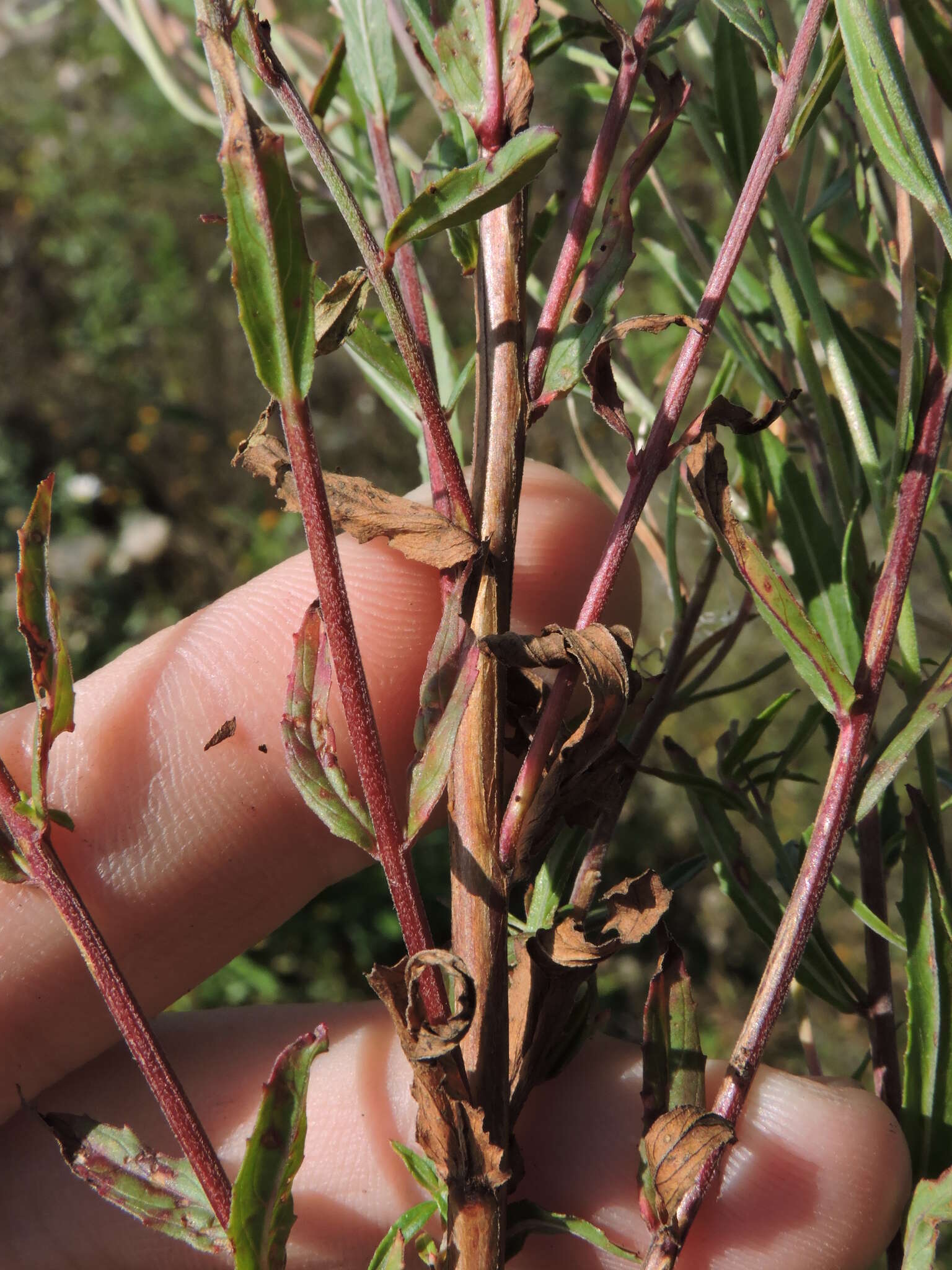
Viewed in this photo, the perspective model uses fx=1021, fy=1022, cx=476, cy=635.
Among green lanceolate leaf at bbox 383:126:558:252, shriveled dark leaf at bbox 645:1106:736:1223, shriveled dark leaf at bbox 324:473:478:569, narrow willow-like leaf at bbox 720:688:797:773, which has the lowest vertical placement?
shriveled dark leaf at bbox 645:1106:736:1223

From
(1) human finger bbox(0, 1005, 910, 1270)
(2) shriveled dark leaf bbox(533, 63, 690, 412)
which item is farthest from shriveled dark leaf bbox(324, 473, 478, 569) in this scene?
(1) human finger bbox(0, 1005, 910, 1270)

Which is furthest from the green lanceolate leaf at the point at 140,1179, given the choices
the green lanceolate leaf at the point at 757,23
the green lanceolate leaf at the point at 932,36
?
the green lanceolate leaf at the point at 932,36

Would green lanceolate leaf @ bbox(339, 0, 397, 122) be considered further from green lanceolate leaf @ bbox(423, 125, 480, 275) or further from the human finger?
the human finger

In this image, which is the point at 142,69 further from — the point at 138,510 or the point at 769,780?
the point at 769,780

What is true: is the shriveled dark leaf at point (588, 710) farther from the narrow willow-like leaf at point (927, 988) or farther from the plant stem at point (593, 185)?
the narrow willow-like leaf at point (927, 988)

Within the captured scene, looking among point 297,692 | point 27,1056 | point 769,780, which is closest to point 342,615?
point 297,692
